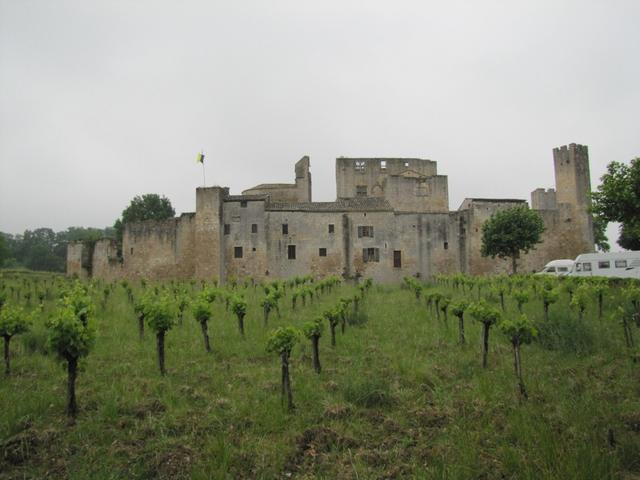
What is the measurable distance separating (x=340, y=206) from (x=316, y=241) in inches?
138

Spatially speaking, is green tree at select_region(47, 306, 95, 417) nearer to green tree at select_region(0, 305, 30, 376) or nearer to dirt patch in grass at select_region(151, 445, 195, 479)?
dirt patch in grass at select_region(151, 445, 195, 479)

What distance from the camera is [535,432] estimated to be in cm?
541

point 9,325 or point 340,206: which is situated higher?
point 340,206

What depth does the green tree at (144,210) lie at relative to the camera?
5069 centimetres

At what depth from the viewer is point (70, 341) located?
627cm

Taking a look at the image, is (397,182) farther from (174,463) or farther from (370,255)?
(174,463)

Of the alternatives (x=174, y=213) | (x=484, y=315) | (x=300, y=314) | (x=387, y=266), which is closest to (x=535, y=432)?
(x=484, y=315)

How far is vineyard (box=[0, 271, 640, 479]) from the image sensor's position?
502cm

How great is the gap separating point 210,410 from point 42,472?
6.97 feet

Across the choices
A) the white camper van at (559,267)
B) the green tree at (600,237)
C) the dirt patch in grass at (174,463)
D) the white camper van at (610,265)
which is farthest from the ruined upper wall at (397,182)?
the dirt patch in grass at (174,463)

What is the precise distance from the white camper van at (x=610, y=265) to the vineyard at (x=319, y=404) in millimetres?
17672

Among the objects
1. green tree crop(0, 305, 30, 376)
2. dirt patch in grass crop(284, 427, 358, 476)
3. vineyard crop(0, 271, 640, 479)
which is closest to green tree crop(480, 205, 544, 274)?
vineyard crop(0, 271, 640, 479)

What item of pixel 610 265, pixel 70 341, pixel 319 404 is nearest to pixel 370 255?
pixel 610 265

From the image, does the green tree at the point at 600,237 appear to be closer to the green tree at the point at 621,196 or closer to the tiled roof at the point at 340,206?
the tiled roof at the point at 340,206
